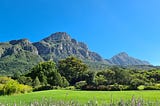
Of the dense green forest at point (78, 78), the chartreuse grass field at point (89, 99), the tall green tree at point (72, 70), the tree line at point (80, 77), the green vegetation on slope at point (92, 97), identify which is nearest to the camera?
the chartreuse grass field at point (89, 99)

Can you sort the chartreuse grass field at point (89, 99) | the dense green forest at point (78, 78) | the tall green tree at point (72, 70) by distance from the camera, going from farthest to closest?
the tall green tree at point (72, 70)
the dense green forest at point (78, 78)
the chartreuse grass field at point (89, 99)

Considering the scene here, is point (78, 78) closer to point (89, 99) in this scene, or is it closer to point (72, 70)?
point (72, 70)

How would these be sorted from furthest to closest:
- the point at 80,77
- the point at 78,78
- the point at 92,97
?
the point at 78,78
the point at 80,77
the point at 92,97

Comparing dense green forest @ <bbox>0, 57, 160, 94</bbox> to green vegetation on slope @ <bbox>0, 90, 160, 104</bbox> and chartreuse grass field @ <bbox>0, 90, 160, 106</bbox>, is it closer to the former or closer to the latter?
green vegetation on slope @ <bbox>0, 90, 160, 104</bbox>

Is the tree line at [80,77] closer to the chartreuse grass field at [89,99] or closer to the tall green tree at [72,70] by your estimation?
the tall green tree at [72,70]

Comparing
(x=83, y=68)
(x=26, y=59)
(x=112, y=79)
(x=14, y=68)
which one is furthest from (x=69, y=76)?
(x=26, y=59)

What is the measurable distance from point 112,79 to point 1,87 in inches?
870

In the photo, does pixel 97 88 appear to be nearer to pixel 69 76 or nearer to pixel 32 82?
pixel 32 82

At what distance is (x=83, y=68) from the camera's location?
2724 inches

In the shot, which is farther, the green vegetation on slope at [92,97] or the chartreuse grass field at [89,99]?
the green vegetation on slope at [92,97]

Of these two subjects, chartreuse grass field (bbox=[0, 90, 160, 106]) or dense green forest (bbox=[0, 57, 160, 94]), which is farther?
dense green forest (bbox=[0, 57, 160, 94])

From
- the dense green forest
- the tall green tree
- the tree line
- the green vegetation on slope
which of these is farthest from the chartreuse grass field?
the tall green tree

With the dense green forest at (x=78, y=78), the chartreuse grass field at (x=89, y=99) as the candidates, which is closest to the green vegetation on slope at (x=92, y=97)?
the chartreuse grass field at (x=89, y=99)

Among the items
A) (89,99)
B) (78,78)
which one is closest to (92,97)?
(89,99)
